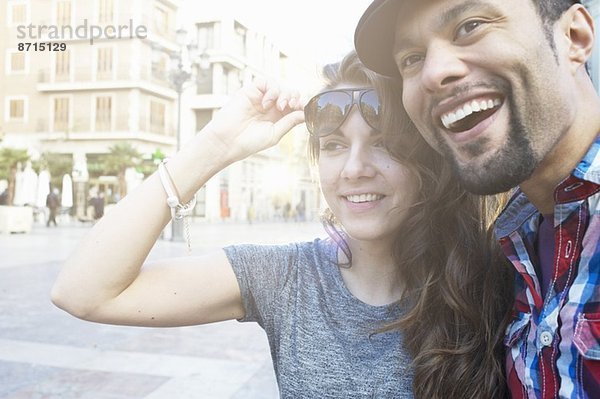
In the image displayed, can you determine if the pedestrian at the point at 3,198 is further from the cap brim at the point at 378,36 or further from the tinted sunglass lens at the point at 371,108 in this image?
the cap brim at the point at 378,36

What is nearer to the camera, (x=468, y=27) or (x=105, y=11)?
(x=468, y=27)

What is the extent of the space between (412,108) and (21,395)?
3319mm

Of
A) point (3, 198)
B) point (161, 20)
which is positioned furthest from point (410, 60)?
point (161, 20)

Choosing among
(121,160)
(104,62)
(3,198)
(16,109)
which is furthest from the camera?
(16,109)

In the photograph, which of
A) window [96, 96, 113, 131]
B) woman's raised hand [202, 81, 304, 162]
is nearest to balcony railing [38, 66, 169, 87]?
window [96, 96, 113, 131]

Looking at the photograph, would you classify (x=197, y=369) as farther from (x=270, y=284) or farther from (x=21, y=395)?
(x=270, y=284)

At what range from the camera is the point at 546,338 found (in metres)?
1.15

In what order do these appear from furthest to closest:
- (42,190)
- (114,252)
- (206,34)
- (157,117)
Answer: (206,34) < (157,117) < (42,190) < (114,252)

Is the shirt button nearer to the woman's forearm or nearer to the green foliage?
the woman's forearm

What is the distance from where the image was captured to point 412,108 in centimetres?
133

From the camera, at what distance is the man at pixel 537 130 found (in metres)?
1.12

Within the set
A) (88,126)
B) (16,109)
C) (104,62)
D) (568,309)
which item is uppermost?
(104,62)

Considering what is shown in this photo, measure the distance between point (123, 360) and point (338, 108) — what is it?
134 inches

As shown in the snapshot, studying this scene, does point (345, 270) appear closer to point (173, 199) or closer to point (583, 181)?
point (173, 199)
